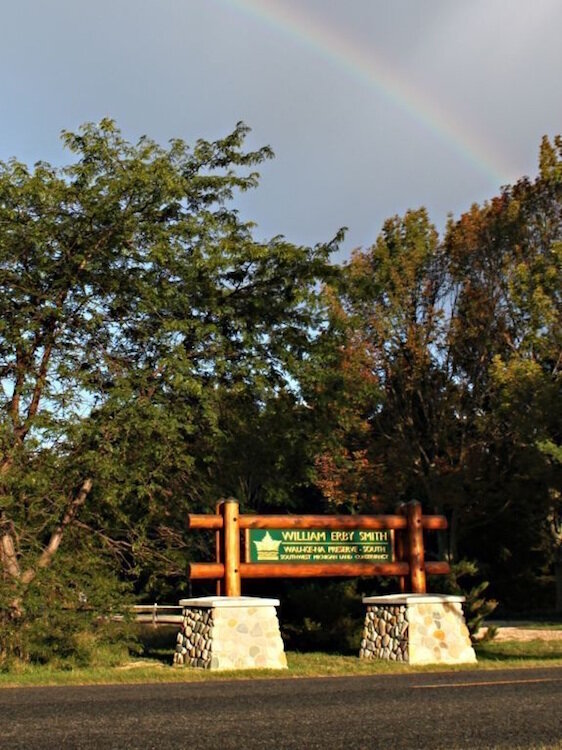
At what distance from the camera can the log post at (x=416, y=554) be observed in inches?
643

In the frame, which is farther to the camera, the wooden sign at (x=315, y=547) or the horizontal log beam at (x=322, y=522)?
the horizontal log beam at (x=322, y=522)

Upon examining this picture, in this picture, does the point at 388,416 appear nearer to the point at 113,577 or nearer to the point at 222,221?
the point at 222,221

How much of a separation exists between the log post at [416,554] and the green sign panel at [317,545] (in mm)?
431

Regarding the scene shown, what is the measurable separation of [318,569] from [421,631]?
225 cm

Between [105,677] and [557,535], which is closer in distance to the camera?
[105,677]

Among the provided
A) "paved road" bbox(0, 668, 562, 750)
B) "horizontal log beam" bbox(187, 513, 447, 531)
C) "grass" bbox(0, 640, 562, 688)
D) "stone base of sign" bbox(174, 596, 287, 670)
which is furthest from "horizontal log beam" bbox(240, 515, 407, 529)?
"paved road" bbox(0, 668, 562, 750)

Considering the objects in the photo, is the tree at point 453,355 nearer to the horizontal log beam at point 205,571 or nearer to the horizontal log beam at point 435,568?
the horizontal log beam at point 435,568

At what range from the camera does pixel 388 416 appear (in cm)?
3055

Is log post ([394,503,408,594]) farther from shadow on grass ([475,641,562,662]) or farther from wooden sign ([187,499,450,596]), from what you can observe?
shadow on grass ([475,641,562,662])

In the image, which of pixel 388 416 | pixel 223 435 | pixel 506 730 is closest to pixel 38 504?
pixel 223 435

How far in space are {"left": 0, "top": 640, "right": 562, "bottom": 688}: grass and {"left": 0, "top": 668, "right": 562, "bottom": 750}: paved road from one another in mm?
1155

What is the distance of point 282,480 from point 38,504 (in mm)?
5539

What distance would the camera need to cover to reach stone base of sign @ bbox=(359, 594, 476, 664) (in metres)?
14.9

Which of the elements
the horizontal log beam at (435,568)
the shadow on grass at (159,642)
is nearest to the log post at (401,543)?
the horizontal log beam at (435,568)
